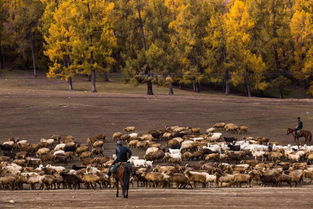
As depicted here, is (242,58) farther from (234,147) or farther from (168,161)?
(168,161)

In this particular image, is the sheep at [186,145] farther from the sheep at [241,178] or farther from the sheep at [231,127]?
the sheep at [241,178]

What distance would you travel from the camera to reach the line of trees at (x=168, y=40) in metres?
75.5

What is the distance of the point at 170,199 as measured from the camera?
2156cm

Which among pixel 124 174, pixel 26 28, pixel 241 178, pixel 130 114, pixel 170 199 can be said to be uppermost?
pixel 26 28

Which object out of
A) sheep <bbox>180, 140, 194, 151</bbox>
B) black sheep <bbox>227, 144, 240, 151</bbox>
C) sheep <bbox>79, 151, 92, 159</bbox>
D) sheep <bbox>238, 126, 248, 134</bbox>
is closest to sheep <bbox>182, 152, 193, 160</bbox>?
sheep <bbox>180, 140, 194, 151</bbox>

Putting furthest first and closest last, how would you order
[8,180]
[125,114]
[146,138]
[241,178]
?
[125,114]
[146,138]
[241,178]
[8,180]

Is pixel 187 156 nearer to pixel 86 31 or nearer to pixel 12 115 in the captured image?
pixel 12 115

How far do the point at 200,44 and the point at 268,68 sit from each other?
1173 centimetres

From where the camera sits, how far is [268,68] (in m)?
90.6

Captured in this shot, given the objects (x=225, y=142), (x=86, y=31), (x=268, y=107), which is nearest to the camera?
(x=225, y=142)

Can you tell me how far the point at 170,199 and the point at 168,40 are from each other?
58.0 metres

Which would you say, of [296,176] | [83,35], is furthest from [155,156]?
[83,35]

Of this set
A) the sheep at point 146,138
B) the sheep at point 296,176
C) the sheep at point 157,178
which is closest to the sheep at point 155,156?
the sheep at point 146,138

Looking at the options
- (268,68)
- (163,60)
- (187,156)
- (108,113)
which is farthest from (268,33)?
(187,156)
